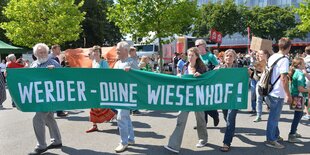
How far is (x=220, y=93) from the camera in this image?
18.7 ft

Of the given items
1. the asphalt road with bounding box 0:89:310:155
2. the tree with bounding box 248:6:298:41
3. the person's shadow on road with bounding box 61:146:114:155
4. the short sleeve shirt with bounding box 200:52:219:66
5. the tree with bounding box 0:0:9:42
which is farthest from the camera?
the tree with bounding box 248:6:298:41

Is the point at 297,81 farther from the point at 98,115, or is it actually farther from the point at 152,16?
the point at 152,16

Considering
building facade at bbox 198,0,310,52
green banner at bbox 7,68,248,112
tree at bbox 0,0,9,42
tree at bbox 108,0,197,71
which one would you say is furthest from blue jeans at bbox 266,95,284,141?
building facade at bbox 198,0,310,52

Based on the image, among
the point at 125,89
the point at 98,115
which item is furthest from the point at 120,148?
the point at 98,115

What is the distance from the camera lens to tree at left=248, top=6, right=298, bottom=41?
53.5m

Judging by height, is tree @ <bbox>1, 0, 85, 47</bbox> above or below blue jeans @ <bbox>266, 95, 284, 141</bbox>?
above

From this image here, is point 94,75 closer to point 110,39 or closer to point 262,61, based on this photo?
point 262,61

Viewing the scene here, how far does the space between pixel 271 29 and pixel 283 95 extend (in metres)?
51.6

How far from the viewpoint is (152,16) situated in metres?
18.9

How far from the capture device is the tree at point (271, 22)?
53500 millimetres

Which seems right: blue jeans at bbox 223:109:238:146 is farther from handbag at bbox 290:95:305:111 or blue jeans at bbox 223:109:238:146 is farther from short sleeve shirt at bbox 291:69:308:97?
short sleeve shirt at bbox 291:69:308:97

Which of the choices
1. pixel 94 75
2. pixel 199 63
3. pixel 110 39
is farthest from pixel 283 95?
pixel 110 39

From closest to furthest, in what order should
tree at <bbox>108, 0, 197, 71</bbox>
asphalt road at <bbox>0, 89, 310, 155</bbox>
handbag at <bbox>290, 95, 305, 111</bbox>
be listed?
asphalt road at <bbox>0, 89, 310, 155</bbox>
handbag at <bbox>290, 95, 305, 111</bbox>
tree at <bbox>108, 0, 197, 71</bbox>

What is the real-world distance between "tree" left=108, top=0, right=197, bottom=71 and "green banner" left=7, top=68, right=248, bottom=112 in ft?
43.5
